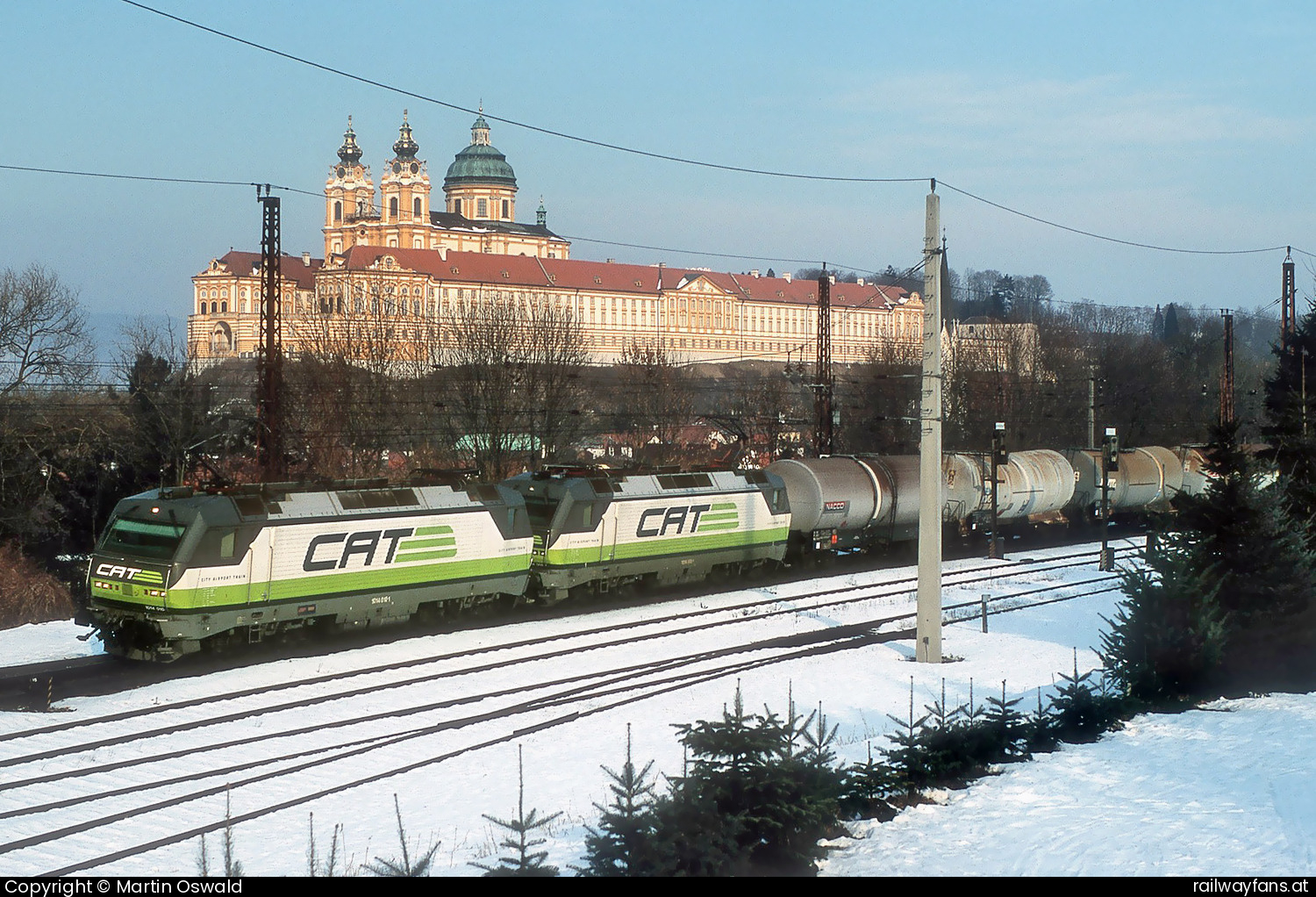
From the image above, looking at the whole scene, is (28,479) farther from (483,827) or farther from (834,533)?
(483,827)

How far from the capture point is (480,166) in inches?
7323

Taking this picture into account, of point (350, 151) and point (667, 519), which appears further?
point (350, 151)

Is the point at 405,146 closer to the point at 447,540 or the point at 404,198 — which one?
the point at 404,198

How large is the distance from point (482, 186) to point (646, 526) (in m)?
164

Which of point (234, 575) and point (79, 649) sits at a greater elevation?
point (234, 575)

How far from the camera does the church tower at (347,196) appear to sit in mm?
172000

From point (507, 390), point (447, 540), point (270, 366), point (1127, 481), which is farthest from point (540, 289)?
A: point (447, 540)

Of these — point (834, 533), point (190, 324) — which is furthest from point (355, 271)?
point (834, 533)

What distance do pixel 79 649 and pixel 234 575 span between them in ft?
15.7

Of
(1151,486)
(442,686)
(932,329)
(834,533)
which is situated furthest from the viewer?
(1151,486)

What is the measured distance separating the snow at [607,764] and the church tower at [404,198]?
471 ft

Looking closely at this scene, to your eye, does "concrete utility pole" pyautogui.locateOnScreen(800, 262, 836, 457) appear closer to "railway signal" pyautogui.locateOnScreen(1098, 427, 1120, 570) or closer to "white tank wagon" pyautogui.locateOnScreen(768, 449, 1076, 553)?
"white tank wagon" pyautogui.locateOnScreen(768, 449, 1076, 553)

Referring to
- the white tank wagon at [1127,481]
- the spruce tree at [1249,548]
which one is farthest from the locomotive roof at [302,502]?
the white tank wagon at [1127,481]
